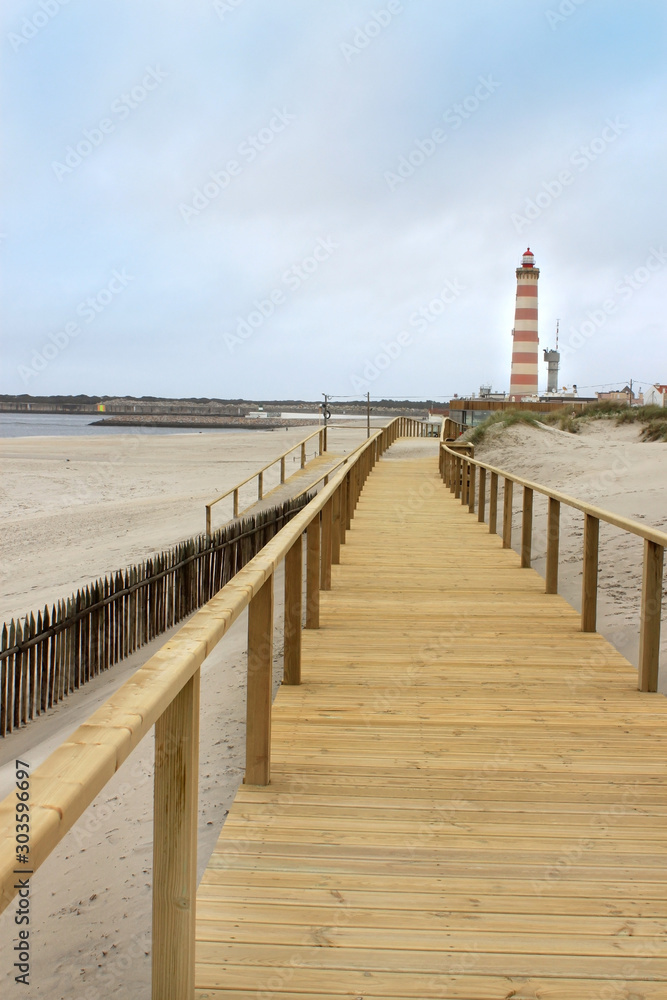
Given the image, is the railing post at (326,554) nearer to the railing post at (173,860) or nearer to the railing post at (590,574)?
the railing post at (590,574)

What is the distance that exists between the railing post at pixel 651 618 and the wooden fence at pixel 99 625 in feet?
15.6

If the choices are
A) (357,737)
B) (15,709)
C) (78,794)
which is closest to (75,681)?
(15,709)

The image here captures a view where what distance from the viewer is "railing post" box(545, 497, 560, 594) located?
6688mm

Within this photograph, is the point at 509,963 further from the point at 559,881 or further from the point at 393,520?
the point at 393,520

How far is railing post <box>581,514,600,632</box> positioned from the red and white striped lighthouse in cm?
4170

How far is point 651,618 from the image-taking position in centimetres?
448

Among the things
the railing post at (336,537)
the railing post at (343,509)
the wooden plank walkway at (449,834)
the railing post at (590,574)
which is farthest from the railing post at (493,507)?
the wooden plank walkway at (449,834)

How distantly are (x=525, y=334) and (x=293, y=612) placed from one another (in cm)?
4561

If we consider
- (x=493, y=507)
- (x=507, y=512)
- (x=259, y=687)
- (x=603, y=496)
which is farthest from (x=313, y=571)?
(x=603, y=496)

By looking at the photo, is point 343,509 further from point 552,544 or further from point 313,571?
point 313,571

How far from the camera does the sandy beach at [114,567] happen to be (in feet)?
10.2

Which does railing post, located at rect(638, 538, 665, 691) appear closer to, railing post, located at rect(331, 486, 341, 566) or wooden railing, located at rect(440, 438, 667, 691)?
wooden railing, located at rect(440, 438, 667, 691)

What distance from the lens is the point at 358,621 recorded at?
5.86 metres

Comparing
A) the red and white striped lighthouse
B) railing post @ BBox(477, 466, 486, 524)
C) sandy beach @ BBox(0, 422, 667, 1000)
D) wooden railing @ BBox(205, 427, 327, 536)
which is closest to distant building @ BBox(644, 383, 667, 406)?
the red and white striped lighthouse
